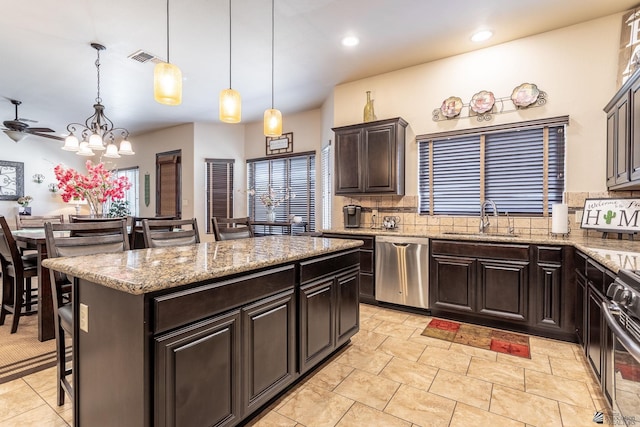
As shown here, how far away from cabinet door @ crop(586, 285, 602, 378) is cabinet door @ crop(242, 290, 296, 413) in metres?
1.87

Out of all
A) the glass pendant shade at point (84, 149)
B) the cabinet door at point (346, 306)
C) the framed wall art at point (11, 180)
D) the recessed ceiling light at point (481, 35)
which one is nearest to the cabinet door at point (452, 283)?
the cabinet door at point (346, 306)

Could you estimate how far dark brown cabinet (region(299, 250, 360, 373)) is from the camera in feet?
6.90

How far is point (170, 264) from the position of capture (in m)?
1.60

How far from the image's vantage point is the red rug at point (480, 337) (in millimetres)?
2740

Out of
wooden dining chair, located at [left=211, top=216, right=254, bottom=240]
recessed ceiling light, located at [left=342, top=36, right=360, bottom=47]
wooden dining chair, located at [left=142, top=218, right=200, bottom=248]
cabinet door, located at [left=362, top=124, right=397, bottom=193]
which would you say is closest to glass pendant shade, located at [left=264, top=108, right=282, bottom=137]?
wooden dining chair, located at [left=211, top=216, right=254, bottom=240]

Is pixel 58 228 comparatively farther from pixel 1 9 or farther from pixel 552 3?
pixel 552 3

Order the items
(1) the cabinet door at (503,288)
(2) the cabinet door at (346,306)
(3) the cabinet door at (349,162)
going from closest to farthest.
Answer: (2) the cabinet door at (346,306), (1) the cabinet door at (503,288), (3) the cabinet door at (349,162)

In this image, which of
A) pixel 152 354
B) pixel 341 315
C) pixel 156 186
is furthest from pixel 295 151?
pixel 152 354

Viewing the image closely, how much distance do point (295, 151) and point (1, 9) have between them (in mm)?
4021

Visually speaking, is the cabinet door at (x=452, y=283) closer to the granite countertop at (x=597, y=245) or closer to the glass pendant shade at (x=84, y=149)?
the granite countertop at (x=597, y=245)

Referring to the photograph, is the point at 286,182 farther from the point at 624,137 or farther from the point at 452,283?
the point at 624,137

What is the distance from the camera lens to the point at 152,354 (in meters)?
1.24

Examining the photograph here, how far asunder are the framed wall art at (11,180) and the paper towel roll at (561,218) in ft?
33.1

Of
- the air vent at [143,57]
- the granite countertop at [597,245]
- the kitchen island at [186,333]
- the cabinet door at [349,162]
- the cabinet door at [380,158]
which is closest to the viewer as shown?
the kitchen island at [186,333]
